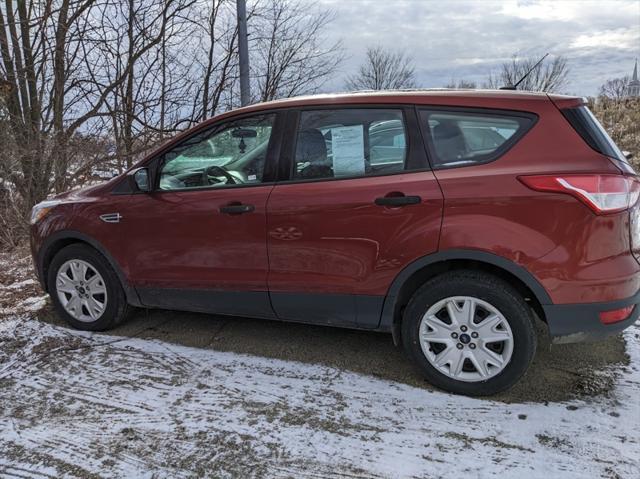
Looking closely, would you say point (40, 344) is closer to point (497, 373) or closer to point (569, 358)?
point (497, 373)

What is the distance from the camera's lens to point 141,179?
3756mm

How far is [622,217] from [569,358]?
1189 millimetres

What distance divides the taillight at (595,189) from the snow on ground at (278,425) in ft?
3.72

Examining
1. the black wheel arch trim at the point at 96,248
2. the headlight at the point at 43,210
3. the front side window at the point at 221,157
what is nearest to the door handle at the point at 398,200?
the front side window at the point at 221,157

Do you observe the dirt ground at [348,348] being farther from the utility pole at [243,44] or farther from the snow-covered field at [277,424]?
the utility pole at [243,44]

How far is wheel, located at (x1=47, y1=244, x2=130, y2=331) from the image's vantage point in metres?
3.99

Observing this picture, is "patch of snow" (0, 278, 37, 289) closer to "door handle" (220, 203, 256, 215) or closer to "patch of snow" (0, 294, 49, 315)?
"patch of snow" (0, 294, 49, 315)

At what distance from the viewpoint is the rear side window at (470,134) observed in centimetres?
283

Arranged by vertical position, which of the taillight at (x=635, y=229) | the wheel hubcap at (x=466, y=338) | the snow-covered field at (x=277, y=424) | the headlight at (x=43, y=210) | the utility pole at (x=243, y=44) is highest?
the utility pole at (x=243, y=44)

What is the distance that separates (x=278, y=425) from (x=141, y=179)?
80.7 inches

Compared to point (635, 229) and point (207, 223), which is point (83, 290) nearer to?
point (207, 223)

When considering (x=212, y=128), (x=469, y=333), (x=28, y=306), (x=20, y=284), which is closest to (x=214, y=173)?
(x=212, y=128)

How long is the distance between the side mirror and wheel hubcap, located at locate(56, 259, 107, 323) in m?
0.80

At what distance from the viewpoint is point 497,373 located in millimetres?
2910
